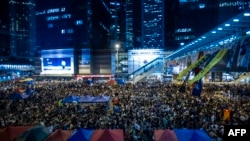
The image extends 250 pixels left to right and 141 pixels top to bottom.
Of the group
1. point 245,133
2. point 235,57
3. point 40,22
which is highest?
point 40,22

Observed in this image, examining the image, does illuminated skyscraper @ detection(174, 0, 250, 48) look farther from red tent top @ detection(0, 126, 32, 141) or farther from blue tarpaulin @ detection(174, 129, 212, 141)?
red tent top @ detection(0, 126, 32, 141)

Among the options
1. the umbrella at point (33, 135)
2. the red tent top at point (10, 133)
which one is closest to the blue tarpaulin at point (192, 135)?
the umbrella at point (33, 135)

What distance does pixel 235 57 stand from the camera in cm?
1933

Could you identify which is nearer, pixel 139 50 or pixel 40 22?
pixel 139 50

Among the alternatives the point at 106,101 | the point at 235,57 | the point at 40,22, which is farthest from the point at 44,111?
the point at 40,22

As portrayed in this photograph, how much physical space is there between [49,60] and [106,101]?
7594 centimetres

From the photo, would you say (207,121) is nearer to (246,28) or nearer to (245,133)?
(246,28)

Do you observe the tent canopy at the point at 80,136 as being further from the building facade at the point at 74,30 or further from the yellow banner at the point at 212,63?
the building facade at the point at 74,30

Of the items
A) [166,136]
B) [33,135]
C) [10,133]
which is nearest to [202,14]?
[166,136]

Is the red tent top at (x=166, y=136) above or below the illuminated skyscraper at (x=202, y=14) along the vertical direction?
below

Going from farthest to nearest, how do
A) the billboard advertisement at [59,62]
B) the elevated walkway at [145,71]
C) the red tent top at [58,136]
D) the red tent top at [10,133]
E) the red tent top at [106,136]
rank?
the billboard advertisement at [59,62]
the elevated walkway at [145,71]
the red tent top at [10,133]
the red tent top at [58,136]
the red tent top at [106,136]

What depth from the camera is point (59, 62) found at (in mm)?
92438

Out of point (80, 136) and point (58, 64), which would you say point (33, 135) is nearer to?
point (80, 136)

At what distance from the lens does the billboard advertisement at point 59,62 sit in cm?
9169
